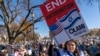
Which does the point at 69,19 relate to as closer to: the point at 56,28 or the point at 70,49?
the point at 56,28

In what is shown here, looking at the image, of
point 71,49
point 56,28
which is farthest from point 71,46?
point 56,28

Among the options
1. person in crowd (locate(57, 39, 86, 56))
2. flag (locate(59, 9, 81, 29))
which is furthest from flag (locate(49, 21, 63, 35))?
person in crowd (locate(57, 39, 86, 56))

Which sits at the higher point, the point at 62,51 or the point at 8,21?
the point at 8,21

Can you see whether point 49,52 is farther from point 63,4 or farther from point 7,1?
point 7,1

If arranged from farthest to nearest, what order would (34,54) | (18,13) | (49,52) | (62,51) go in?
(18,13), (34,54), (49,52), (62,51)

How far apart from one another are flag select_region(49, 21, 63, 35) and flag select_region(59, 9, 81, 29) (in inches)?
2.9

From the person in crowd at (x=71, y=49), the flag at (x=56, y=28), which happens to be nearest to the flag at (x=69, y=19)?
the flag at (x=56, y=28)

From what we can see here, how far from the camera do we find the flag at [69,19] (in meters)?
6.40

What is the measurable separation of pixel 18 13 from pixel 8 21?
321 cm

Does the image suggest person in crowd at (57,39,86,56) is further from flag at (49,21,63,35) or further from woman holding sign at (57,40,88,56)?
flag at (49,21,63,35)

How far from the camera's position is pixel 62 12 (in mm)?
6508

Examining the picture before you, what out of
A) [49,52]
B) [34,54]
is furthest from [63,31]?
[34,54]

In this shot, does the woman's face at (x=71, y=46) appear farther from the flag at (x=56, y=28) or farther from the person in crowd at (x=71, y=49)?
the flag at (x=56, y=28)

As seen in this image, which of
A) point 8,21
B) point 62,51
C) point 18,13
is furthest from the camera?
point 18,13
